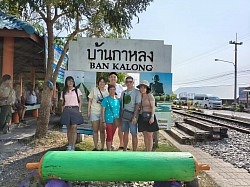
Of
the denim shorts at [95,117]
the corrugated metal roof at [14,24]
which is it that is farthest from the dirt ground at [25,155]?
the corrugated metal roof at [14,24]

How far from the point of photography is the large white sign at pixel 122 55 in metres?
6.84

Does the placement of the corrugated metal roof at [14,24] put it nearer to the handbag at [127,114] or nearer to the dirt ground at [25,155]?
the dirt ground at [25,155]

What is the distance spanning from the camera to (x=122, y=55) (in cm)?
684

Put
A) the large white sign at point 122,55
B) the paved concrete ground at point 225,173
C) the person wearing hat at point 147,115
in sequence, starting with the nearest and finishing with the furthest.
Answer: the paved concrete ground at point 225,173 < the person wearing hat at point 147,115 < the large white sign at point 122,55

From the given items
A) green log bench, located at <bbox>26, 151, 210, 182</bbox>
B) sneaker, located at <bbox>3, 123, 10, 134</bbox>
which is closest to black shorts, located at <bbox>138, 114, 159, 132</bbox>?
green log bench, located at <bbox>26, 151, 210, 182</bbox>

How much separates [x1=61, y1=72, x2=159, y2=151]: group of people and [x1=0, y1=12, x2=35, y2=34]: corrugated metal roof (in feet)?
8.45

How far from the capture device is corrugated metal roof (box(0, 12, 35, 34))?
25.3ft

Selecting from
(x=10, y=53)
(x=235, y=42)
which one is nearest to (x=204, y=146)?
(x=10, y=53)

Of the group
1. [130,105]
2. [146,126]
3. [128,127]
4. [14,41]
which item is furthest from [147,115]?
[14,41]

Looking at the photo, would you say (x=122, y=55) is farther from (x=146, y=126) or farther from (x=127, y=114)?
(x=146, y=126)

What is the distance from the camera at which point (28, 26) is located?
7734 millimetres

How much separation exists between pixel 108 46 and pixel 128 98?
1.75 meters

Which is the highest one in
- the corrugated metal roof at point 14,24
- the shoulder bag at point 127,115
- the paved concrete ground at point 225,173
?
the corrugated metal roof at point 14,24

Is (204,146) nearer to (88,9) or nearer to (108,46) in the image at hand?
(108,46)
